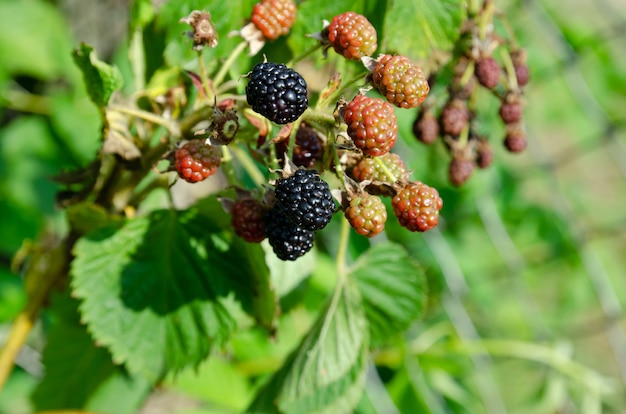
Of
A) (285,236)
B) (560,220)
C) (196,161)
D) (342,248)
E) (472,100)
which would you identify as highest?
(196,161)

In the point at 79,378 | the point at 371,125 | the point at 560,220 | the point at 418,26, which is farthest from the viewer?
the point at 560,220

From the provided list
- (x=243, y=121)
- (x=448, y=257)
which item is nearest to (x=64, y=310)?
(x=243, y=121)

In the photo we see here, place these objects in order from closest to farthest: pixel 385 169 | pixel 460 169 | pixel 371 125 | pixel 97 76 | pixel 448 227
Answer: pixel 371 125 < pixel 385 169 < pixel 97 76 < pixel 460 169 < pixel 448 227

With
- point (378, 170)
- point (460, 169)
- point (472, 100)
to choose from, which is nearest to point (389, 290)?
point (460, 169)

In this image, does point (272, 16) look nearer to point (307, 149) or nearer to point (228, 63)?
point (228, 63)

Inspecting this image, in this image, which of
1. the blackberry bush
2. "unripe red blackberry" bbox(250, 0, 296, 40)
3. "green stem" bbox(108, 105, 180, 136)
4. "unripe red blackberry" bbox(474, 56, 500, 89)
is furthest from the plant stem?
"unripe red blackberry" bbox(474, 56, 500, 89)

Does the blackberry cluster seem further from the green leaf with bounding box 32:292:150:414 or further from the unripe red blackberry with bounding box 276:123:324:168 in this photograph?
the green leaf with bounding box 32:292:150:414

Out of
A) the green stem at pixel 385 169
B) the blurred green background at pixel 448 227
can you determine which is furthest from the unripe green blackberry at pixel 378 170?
the blurred green background at pixel 448 227
